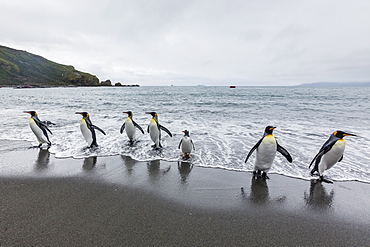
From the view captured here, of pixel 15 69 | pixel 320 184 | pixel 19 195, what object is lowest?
pixel 320 184

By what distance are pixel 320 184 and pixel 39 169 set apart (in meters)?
5.71

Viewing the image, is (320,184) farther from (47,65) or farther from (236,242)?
(47,65)

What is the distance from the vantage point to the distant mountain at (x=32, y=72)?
10575 centimetres

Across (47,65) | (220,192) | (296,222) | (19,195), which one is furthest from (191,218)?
(47,65)

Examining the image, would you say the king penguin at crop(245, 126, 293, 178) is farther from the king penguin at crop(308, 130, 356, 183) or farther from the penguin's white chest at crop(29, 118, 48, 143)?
the penguin's white chest at crop(29, 118, 48, 143)

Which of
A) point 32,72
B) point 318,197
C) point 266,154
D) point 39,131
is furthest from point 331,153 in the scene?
point 32,72

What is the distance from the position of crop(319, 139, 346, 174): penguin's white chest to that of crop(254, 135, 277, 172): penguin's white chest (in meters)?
1.00

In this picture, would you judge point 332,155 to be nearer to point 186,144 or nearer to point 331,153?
point 331,153

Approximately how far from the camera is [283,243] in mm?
2059

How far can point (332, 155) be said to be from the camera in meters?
3.70

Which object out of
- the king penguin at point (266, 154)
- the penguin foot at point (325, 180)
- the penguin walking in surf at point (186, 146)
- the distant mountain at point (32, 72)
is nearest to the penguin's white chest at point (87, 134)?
the penguin walking in surf at point (186, 146)

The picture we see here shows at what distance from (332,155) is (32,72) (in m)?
163

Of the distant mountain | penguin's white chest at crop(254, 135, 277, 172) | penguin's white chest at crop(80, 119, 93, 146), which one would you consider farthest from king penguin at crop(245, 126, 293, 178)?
the distant mountain

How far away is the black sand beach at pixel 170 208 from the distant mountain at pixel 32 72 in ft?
426
